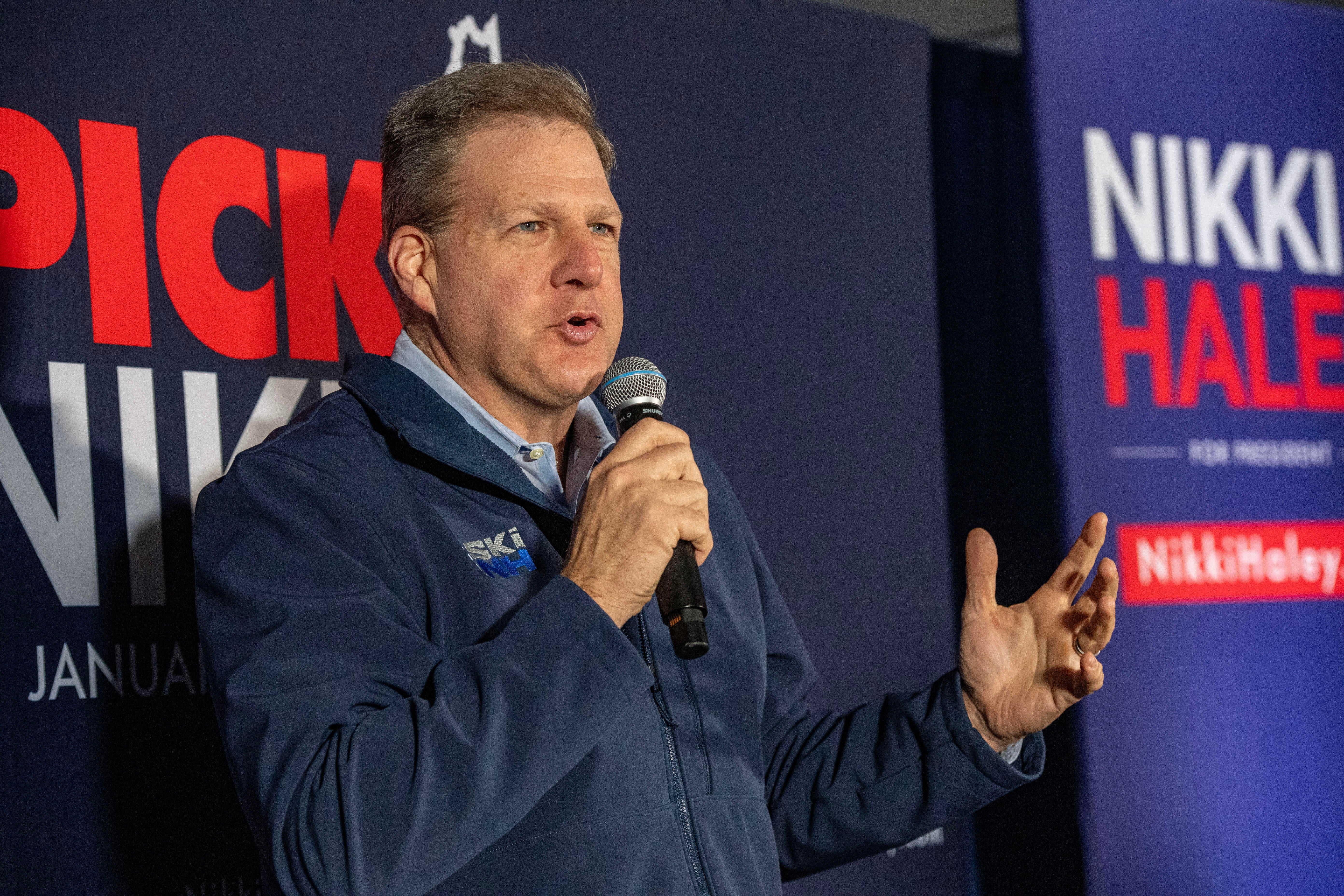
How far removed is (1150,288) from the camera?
2.68 m

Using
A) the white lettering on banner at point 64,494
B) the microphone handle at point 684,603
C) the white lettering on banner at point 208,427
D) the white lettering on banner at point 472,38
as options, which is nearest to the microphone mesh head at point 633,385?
the microphone handle at point 684,603

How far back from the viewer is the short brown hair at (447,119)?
5.02 feet

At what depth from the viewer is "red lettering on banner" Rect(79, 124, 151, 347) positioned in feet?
6.19

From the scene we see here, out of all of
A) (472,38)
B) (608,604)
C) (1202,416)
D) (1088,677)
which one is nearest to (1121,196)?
(1202,416)

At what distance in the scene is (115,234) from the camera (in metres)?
1.91

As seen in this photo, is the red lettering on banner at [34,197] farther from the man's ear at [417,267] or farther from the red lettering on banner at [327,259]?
the man's ear at [417,267]

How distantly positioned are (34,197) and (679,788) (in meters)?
1.29

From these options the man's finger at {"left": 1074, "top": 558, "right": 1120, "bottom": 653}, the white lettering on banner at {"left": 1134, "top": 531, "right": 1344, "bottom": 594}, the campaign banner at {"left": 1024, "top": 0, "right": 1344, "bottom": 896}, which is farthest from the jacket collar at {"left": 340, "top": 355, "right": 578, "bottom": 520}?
the white lettering on banner at {"left": 1134, "top": 531, "right": 1344, "bottom": 594}

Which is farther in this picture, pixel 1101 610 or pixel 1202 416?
pixel 1202 416

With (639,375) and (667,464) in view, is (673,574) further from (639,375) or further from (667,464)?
(639,375)

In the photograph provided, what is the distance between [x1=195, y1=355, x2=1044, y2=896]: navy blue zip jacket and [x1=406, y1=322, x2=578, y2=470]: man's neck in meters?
0.07

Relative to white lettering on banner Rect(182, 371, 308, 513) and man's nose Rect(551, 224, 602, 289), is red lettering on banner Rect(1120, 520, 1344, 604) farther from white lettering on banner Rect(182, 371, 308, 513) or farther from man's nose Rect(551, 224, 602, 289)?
white lettering on banner Rect(182, 371, 308, 513)

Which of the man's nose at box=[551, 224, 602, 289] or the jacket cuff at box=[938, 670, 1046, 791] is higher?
the man's nose at box=[551, 224, 602, 289]

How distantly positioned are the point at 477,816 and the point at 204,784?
0.96 metres
